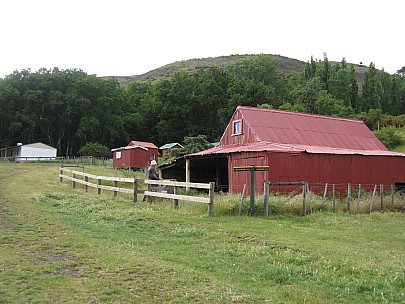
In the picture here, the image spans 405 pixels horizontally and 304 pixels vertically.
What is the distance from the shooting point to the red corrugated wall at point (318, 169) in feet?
69.3

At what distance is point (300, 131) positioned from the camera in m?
28.4

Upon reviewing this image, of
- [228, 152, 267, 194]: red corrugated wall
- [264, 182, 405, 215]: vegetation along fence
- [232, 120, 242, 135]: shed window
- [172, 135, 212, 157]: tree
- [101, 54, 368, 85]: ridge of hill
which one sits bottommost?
[264, 182, 405, 215]: vegetation along fence

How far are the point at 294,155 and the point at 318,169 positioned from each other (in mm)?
1654

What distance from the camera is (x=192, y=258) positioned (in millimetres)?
7887

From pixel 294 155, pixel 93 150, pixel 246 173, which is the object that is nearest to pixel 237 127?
pixel 246 173

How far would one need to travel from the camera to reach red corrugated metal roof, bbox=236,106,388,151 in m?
27.2

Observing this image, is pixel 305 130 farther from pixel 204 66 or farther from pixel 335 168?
pixel 204 66

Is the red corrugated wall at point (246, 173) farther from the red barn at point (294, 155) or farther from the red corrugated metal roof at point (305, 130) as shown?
the red corrugated metal roof at point (305, 130)

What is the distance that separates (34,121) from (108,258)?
213ft

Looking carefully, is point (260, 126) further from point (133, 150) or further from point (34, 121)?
point (34, 121)

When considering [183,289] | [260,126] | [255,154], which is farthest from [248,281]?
[260,126]

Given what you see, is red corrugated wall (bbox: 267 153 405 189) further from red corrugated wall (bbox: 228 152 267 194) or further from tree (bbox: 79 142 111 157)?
tree (bbox: 79 142 111 157)

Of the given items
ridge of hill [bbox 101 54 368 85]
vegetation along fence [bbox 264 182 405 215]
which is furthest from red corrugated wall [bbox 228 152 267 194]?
ridge of hill [bbox 101 54 368 85]

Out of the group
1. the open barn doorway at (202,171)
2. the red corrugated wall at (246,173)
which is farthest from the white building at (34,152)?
the red corrugated wall at (246,173)
